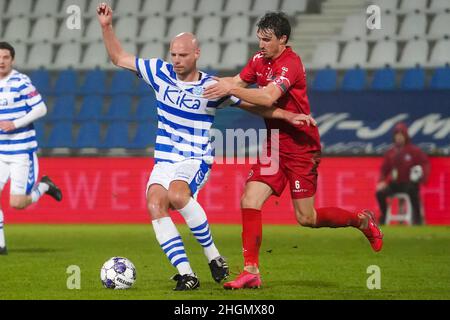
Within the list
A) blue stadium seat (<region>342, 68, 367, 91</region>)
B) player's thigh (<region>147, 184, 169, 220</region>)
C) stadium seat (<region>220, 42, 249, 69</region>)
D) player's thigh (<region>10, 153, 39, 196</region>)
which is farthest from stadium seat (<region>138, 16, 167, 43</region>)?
player's thigh (<region>147, 184, 169, 220</region>)

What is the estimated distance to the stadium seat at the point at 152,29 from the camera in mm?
22984

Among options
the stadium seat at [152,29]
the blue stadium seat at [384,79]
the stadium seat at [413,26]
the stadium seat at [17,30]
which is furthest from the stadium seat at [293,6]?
the stadium seat at [17,30]

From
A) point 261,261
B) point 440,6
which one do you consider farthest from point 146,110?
point 261,261

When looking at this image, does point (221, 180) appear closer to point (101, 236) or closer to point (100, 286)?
point (101, 236)

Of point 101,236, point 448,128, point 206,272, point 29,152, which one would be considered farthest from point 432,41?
point 206,272

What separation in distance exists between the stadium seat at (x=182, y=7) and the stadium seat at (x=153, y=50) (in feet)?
3.33

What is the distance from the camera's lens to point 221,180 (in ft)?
60.3

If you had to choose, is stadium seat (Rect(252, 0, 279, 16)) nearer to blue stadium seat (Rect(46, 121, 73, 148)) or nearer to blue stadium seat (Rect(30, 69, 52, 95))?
blue stadium seat (Rect(30, 69, 52, 95))

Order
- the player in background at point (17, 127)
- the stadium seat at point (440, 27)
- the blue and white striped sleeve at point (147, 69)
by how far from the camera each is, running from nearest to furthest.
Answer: the blue and white striped sleeve at point (147, 69), the player in background at point (17, 127), the stadium seat at point (440, 27)

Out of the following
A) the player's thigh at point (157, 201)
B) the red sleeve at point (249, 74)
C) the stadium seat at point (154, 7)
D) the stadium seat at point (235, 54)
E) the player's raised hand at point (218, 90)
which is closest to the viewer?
the player's raised hand at point (218, 90)

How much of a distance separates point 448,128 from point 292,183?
9781mm

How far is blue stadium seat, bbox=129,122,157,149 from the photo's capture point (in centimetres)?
1969

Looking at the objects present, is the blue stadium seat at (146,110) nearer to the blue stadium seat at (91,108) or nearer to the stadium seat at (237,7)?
the blue stadium seat at (91,108)

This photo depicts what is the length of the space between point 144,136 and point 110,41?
1116 cm
